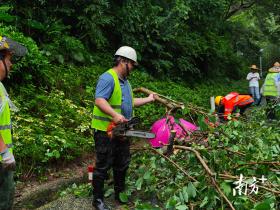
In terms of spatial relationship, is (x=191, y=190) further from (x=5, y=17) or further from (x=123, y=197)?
(x=5, y=17)

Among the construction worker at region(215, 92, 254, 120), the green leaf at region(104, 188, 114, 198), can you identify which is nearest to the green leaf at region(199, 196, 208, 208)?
the green leaf at region(104, 188, 114, 198)

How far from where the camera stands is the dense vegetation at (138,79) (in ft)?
15.2

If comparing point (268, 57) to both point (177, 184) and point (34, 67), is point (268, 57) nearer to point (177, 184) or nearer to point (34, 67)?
point (34, 67)

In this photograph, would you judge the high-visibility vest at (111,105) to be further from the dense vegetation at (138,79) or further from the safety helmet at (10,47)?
the safety helmet at (10,47)

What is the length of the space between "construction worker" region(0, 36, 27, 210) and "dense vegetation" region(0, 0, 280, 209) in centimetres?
126

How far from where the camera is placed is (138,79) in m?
11.9

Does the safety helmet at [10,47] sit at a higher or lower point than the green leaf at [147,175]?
higher

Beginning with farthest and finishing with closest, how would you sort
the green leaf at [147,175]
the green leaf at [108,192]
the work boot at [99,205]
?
the green leaf at [108,192] < the work boot at [99,205] < the green leaf at [147,175]

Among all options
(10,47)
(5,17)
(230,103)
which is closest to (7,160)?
(10,47)

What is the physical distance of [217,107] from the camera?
9945 millimetres

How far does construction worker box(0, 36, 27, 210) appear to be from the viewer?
12.1ft

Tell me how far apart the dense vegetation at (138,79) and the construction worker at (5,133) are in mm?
1257

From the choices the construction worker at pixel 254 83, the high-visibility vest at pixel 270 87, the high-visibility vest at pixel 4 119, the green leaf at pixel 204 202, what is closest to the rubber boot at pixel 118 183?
the green leaf at pixel 204 202

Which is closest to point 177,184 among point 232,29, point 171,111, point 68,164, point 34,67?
point 171,111
